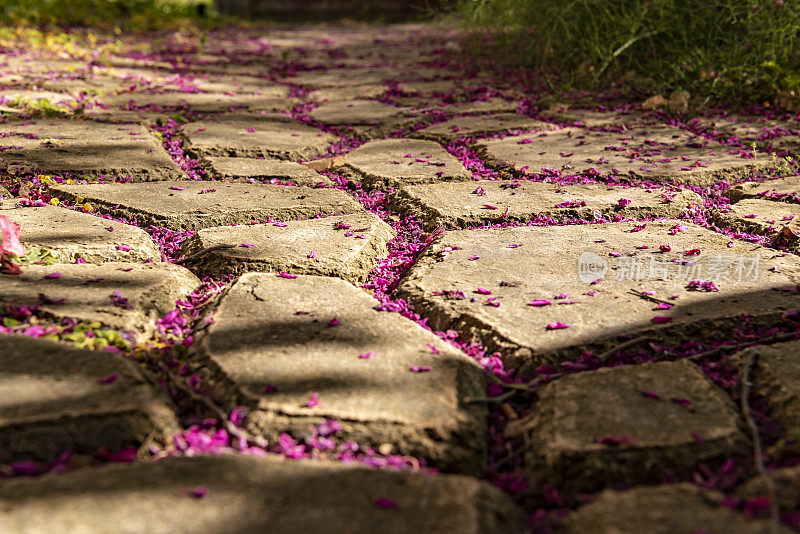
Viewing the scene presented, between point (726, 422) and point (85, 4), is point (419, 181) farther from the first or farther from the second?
point (85, 4)

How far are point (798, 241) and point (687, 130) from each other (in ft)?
4.01

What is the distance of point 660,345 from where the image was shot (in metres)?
1.12

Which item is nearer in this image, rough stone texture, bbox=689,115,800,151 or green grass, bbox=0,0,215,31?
rough stone texture, bbox=689,115,800,151

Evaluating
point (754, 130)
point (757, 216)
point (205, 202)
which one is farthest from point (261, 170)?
point (754, 130)

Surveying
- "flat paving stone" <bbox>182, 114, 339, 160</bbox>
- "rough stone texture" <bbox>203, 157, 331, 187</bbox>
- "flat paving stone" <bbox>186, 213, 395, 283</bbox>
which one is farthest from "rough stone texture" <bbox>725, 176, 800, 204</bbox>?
"flat paving stone" <bbox>182, 114, 339, 160</bbox>

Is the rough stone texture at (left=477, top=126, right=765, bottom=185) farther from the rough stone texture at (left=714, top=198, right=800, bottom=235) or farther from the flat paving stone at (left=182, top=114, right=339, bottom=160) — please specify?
the flat paving stone at (left=182, top=114, right=339, bottom=160)

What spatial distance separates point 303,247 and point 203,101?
70.2 inches

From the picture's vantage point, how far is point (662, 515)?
728 mm

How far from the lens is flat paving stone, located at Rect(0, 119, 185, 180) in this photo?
74.9 inches

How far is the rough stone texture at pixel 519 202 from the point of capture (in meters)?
1.74

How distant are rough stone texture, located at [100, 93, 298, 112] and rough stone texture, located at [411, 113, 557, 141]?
784 mm

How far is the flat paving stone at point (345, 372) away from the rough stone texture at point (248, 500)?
0.09m

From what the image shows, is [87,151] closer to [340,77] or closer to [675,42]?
[340,77]

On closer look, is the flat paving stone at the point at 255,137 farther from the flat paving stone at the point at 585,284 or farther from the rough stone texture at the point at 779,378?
the rough stone texture at the point at 779,378
